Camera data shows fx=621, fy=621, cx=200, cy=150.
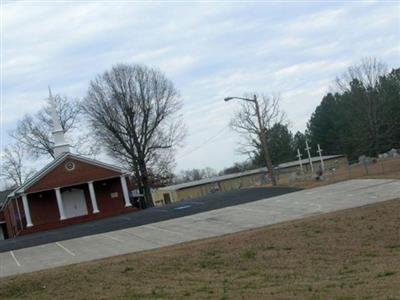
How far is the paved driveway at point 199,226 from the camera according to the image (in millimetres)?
23203

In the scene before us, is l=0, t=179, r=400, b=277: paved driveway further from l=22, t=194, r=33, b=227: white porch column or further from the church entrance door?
the church entrance door

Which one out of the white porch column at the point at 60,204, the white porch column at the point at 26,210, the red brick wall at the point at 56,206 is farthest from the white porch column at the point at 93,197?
the white porch column at the point at 26,210

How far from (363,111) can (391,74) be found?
1772 cm

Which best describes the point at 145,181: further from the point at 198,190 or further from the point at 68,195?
the point at 198,190

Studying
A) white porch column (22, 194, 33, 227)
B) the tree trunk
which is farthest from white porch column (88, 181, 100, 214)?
the tree trunk

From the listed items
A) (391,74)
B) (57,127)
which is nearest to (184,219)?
(57,127)

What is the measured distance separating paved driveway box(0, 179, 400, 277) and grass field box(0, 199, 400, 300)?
5507 millimetres

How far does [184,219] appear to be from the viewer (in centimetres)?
3238

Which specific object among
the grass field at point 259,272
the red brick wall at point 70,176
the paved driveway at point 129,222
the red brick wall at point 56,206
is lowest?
the grass field at point 259,272

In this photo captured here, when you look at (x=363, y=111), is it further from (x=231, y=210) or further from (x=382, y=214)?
(x=382, y=214)

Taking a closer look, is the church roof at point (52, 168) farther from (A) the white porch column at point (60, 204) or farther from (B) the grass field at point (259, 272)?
(B) the grass field at point (259, 272)

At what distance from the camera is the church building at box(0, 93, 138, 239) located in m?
46.8

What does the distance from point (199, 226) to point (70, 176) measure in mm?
21801

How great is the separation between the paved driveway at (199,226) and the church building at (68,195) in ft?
53.5
